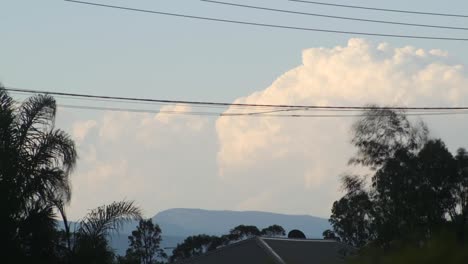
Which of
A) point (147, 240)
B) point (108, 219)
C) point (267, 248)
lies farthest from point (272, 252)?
point (147, 240)

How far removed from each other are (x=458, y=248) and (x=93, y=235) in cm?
1365

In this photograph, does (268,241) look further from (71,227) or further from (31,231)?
(31,231)

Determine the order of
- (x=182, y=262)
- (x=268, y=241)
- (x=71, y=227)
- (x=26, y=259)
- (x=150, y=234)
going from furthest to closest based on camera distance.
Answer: (x=150, y=234) → (x=182, y=262) → (x=268, y=241) → (x=71, y=227) → (x=26, y=259)

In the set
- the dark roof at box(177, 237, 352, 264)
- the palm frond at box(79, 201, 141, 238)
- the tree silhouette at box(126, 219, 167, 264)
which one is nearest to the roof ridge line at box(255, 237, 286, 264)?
the dark roof at box(177, 237, 352, 264)

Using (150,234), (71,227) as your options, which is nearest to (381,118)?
(71,227)

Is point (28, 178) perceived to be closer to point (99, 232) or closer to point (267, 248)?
point (99, 232)

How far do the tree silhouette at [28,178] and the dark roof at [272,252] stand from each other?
1676cm

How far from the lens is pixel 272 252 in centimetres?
3575

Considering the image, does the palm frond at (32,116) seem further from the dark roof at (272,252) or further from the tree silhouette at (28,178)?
the dark roof at (272,252)

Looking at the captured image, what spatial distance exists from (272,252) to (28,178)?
18238 millimetres

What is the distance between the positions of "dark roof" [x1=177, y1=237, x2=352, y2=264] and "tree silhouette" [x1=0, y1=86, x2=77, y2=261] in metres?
16.8

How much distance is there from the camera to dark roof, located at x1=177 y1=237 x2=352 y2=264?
3612cm

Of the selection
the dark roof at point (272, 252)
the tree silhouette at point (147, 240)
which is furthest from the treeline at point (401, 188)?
the tree silhouette at point (147, 240)

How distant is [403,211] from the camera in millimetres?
30688
